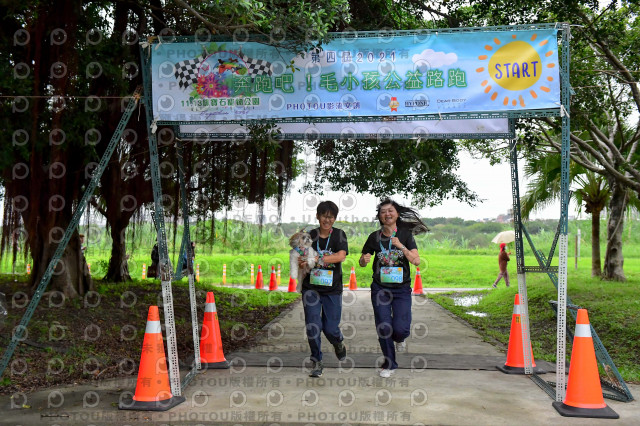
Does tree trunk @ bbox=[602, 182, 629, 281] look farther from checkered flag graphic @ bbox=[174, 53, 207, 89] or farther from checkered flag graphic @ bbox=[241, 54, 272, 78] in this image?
checkered flag graphic @ bbox=[174, 53, 207, 89]

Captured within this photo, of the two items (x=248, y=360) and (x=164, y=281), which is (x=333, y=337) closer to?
(x=248, y=360)

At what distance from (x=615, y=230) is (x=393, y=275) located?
11809mm

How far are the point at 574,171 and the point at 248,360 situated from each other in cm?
1286

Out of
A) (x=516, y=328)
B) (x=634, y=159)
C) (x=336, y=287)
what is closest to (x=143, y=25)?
(x=336, y=287)

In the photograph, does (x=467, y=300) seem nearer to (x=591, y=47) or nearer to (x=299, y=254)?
(x=591, y=47)

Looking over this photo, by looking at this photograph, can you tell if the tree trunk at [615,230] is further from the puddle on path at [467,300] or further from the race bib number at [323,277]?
the race bib number at [323,277]

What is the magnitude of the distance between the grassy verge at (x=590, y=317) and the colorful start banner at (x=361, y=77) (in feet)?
11.9

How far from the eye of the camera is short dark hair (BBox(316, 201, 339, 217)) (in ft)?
21.6

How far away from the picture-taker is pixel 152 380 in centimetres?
550

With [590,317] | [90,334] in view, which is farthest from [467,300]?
[90,334]

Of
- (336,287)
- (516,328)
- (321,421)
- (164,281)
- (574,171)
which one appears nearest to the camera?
(321,421)

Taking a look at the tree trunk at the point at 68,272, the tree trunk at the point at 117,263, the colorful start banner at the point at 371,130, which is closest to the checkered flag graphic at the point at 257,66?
the colorful start banner at the point at 371,130

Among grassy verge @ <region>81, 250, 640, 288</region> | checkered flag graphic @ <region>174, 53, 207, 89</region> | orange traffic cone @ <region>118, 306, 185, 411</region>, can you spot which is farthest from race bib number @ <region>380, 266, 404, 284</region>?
grassy verge @ <region>81, 250, 640, 288</region>

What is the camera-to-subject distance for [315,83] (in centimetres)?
602
